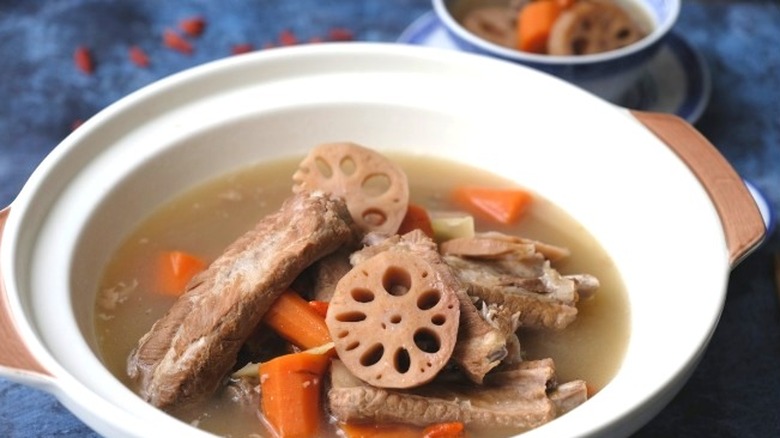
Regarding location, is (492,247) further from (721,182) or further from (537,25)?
(537,25)

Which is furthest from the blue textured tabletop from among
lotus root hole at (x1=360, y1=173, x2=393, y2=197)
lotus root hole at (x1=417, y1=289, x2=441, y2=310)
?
lotus root hole at (x1=360, y1=173, x2=393, y2=197)

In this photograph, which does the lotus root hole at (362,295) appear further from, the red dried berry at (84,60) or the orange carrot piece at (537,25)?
the red dried berry at (84,60)

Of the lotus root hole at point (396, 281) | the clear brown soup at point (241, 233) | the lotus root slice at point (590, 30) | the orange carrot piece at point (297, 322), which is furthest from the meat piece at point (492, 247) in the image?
the lotus root slice at point (590, 30)

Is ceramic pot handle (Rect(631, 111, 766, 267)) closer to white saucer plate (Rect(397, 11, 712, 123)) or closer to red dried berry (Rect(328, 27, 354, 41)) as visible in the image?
white saucer plate (Rect(397, 11, 712, 123))

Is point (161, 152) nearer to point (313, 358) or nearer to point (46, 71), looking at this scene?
point (313, 358)

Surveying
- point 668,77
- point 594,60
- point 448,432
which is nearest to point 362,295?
point 448,432

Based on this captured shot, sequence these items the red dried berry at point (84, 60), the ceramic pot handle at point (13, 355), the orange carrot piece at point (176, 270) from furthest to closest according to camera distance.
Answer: the red dried berry at point (84, 60)
the orange carrot piece at point (176, 270)
the ceramic pot handle at point (13, 355)
